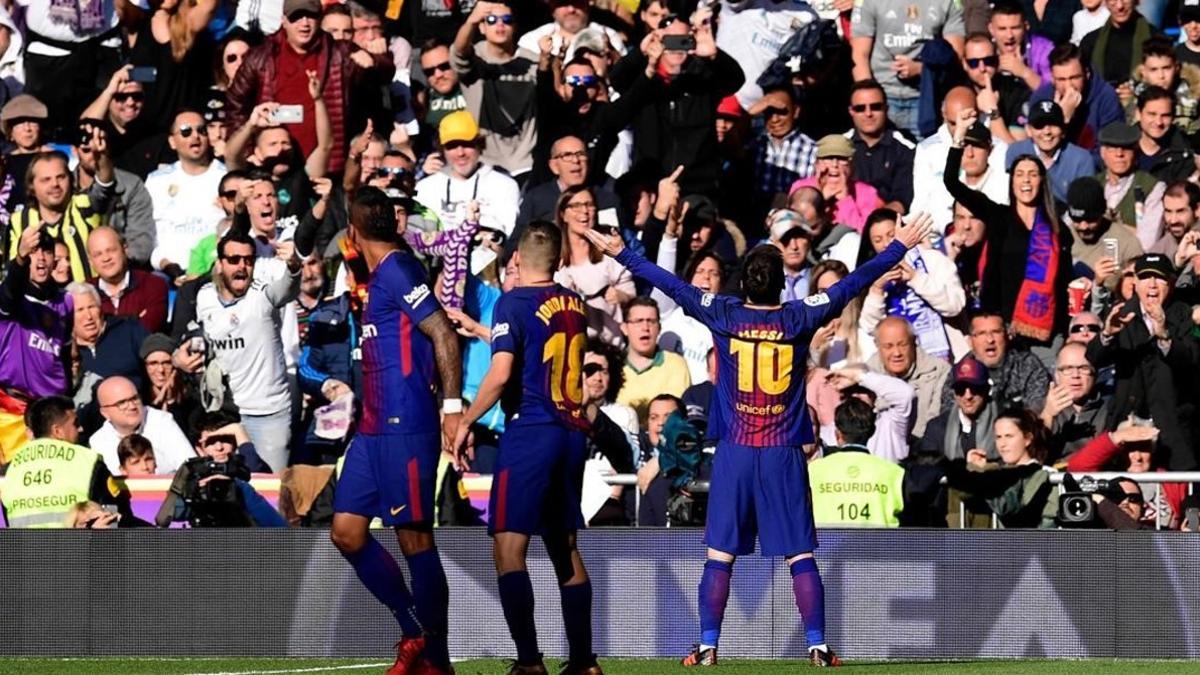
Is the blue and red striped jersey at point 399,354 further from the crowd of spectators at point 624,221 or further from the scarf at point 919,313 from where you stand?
the scarf at point 919,313

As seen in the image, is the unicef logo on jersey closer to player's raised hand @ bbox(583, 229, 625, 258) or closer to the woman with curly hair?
player's raised hand @ bbox(583, 229, 625, 258)

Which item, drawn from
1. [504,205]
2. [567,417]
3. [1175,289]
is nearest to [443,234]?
[504,205]

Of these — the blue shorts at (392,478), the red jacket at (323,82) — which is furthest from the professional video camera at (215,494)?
the red jacket at (323,82)

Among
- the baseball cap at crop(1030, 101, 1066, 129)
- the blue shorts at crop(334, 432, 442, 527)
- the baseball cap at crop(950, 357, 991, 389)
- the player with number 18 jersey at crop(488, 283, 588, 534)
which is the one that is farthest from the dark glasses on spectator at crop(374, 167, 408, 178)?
the blue shorts at crop(334, 432, 442, 527)

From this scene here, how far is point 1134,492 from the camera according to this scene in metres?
13.9

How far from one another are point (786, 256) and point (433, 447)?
6731 mm

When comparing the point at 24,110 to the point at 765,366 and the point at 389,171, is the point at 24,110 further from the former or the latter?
the point at 765,366

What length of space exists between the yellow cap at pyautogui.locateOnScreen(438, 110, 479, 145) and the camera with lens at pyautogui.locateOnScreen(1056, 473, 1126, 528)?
6.08 metres

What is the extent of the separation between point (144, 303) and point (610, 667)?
6529 mm

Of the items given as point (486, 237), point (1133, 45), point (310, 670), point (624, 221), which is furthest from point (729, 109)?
point (310, 670)

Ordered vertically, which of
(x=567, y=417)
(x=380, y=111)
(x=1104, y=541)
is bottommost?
(x=1104, y=541)

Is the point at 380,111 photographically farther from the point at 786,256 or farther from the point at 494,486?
the point at 494,486

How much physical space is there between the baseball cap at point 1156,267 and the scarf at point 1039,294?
0.81 m

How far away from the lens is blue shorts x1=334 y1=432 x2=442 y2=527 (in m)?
10.4
